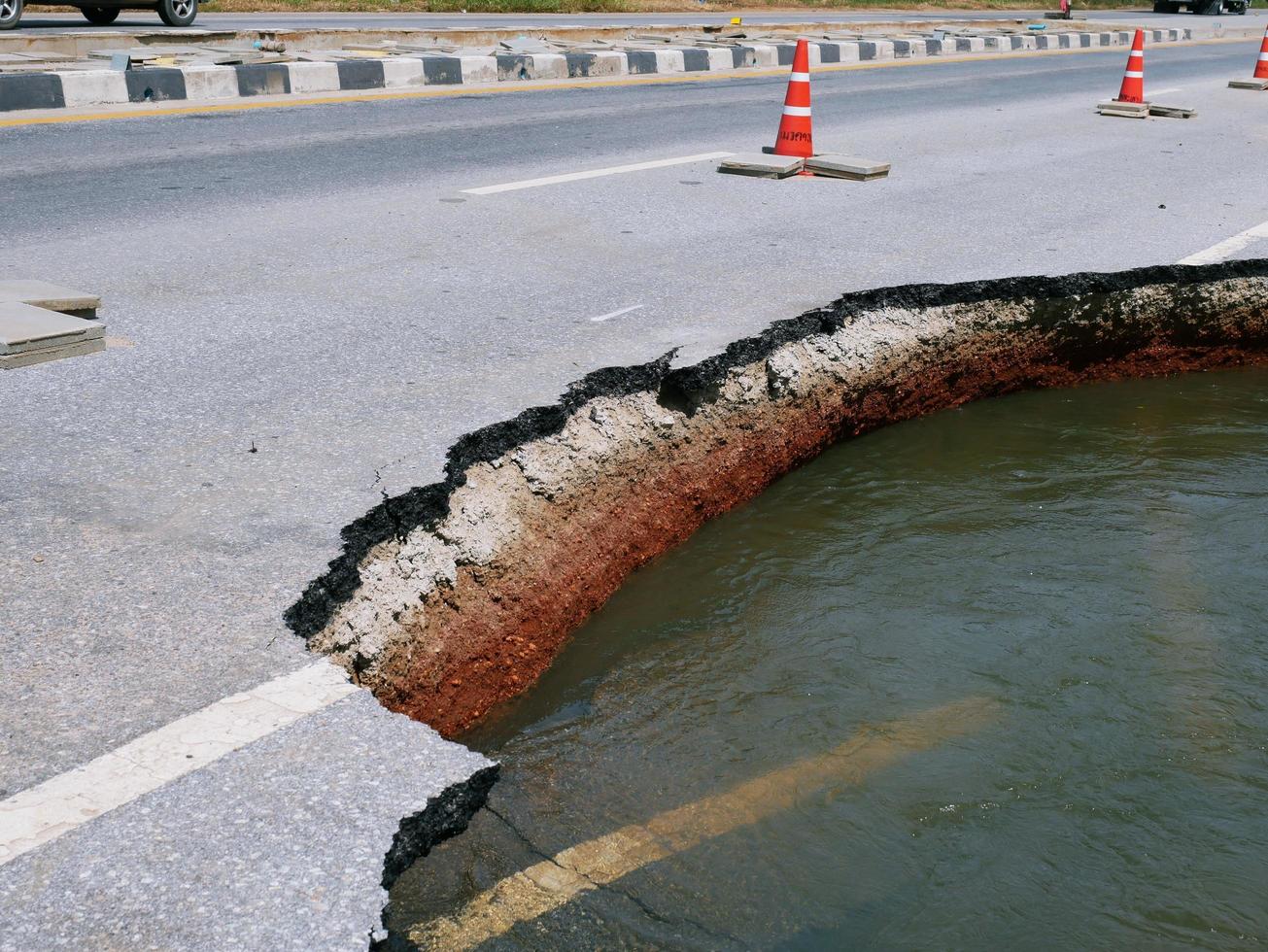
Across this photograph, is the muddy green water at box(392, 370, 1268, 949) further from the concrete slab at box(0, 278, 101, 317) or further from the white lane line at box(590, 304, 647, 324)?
the concrete slab at box(0, 278, 101, 317)

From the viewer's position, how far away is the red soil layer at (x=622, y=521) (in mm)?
2982

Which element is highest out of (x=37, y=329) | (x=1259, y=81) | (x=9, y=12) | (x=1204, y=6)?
(x=9, y=12)

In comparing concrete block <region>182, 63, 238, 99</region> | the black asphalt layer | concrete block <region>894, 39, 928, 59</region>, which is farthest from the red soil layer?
concrete block <region>894, 39, 928, 59</region>

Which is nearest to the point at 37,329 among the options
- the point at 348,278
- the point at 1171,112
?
the point at 348,278

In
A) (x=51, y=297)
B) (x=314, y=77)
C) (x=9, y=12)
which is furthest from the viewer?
(x=9, y=12)

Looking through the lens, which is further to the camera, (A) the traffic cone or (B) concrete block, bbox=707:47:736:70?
(B) concrete block, bbox=707:47:736:70

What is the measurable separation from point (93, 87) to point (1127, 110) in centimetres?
845

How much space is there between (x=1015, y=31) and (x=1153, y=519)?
18820 mm

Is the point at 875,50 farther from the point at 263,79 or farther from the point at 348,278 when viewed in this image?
the point at 348,278

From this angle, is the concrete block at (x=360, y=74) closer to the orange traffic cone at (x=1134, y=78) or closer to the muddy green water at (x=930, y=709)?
the orange traffic cone at (x=1134, y=78)

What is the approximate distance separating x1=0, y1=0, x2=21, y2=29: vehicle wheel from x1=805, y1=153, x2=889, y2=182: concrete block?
8.99 meters

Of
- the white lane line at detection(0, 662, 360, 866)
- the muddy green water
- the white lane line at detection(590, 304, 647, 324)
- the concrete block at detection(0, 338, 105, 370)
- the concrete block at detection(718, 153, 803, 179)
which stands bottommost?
the muddy green water

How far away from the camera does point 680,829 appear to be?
2.66 m

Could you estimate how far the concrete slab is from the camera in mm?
4172
